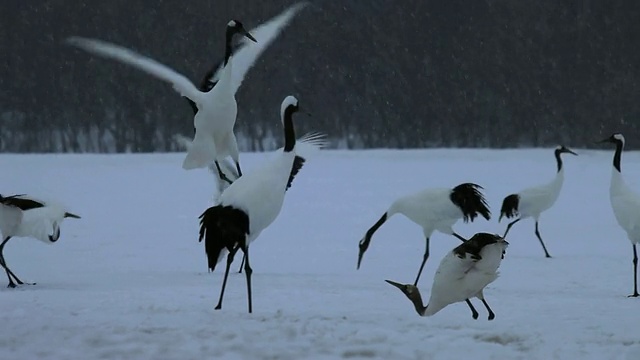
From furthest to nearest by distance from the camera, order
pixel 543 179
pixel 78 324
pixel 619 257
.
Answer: pixel 543 179
pixel 619 257
pixel 78 324

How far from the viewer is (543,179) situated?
60.5 feet

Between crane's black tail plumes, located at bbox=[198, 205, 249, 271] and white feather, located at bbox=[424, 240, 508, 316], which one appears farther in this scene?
crane's black tail plumes, located at bbox=[198, 205, 249, 271]

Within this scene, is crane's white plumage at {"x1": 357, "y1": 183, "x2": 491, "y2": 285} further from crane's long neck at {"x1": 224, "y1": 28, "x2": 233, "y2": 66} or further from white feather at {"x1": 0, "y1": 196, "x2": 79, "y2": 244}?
white feather at {"x1": 0, "y1": 196, "x2": 79, "y2": 244}

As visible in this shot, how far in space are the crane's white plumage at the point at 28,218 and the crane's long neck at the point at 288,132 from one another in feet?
7.88

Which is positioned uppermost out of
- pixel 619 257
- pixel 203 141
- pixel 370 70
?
pixel 370 70

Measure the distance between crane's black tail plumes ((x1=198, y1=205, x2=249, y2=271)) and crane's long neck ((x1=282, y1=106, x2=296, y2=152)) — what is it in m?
0.55

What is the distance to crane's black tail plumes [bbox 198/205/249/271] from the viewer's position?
6469 millimetres

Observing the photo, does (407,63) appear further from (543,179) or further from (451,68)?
(543,179)

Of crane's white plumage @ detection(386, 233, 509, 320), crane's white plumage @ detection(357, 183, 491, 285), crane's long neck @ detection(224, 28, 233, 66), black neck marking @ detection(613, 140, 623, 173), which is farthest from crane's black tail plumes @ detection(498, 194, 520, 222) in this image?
crane's white plumage @ detection(386, 233, 509, 320)

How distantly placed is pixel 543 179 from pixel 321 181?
376 centimetres

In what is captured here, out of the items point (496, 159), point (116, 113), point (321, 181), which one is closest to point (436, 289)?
point (321, 181)

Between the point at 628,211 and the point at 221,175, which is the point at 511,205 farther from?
the point at 221,175

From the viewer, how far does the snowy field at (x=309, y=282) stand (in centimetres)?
537

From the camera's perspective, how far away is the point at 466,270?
6051 millimetres
